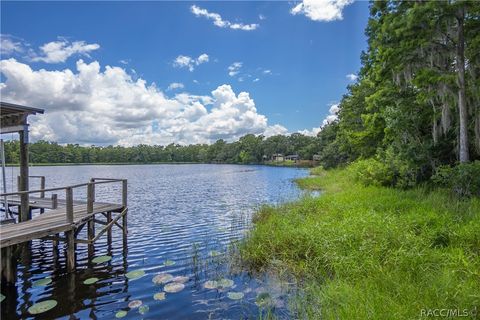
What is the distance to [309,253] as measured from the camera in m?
7.82

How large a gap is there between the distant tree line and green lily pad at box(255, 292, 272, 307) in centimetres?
7962

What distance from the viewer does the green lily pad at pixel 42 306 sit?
602 centimetres

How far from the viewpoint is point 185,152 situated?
5896 inches

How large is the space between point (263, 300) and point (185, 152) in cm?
14640

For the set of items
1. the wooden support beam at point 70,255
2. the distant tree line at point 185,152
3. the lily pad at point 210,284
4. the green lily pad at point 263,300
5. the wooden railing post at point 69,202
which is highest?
the distant tree line at point 185,152

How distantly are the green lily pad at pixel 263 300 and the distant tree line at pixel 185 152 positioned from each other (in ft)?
261

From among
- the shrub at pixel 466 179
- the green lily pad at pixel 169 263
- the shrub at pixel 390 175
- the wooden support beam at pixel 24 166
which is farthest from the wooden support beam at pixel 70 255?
the shrub at pixel 390 175

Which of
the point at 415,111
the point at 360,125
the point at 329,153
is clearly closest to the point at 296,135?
the point at 329,153

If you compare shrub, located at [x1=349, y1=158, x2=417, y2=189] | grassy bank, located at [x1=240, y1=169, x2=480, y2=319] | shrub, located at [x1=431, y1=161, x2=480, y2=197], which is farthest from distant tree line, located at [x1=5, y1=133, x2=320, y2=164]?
grassy bank, located at [x1=240, y1=169, x2=480, y2=319]

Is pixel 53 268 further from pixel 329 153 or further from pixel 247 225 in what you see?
pixel 329 153

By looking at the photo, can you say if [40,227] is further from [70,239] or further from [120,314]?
[120,314]

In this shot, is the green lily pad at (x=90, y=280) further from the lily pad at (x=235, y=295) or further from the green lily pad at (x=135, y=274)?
the lily pad at (x=235, y=295)

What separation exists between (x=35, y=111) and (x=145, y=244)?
566cm

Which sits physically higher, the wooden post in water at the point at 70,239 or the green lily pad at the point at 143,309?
the wooden post in water at the point at 70,239
